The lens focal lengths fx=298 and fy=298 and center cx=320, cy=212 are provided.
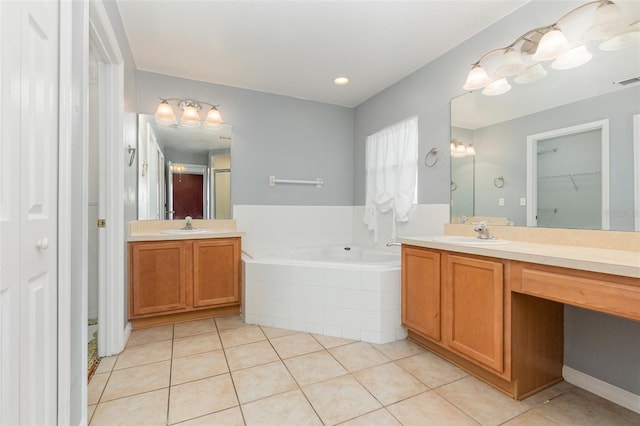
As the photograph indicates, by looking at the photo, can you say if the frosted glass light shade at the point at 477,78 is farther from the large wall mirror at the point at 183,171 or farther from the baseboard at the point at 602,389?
the large wall mirror at the point at 183,171

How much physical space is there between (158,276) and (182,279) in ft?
0.64

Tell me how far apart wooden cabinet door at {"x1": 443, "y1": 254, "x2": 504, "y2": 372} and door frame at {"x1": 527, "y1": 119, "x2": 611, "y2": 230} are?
0.60 m

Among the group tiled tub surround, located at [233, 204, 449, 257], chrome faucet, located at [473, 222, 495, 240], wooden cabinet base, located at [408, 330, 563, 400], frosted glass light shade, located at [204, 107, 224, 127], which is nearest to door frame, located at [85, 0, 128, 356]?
frosted glass light shade, located at [204, 107, 224, 127]

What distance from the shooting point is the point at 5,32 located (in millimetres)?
794

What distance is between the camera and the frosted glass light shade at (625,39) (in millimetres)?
1552

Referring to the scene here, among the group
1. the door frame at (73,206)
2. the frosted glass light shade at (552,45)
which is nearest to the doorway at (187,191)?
the door frame at (73,206)

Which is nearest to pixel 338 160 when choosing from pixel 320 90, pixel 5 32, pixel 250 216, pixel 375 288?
pixel 320 90

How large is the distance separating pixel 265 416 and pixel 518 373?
1.37m

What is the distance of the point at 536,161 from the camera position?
197 cm

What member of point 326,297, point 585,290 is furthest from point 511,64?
point 326,297

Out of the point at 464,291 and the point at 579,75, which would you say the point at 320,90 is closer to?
the point at 579,75

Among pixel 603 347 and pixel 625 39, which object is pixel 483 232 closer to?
pixel 603 347

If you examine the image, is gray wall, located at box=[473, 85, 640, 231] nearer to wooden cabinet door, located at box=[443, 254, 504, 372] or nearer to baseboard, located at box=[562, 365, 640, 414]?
wooden cabinet door, located at box=[443, 254, 504, 372]

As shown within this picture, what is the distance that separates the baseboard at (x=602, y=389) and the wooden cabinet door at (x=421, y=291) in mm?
749
